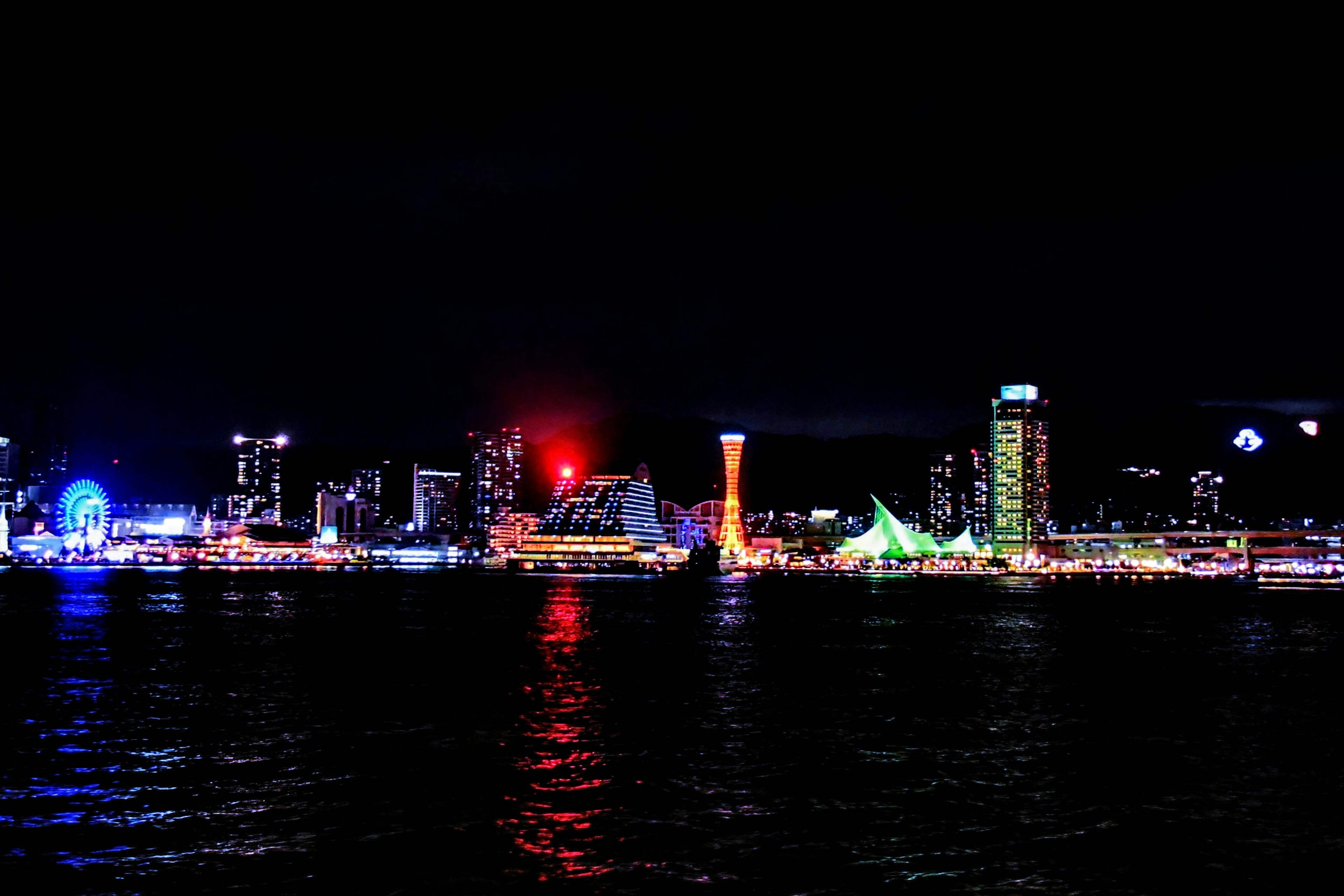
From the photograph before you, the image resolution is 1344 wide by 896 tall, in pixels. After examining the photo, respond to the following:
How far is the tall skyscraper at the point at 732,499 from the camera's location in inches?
5408

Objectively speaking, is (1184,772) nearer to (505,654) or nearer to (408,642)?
(505,654)

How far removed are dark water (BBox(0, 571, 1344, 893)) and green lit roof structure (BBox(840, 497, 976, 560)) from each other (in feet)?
400

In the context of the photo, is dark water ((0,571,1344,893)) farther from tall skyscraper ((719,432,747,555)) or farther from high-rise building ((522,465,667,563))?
high-rise building ((522,465,667,563))

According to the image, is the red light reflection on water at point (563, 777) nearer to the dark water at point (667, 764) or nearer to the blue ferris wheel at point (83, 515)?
the dark water at point (667, 764)

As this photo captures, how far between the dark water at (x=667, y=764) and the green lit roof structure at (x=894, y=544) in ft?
400

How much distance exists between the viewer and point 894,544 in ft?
555

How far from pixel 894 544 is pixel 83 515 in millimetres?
121355

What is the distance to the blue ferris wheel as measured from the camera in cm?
18175

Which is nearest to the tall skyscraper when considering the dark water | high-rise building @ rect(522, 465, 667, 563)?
high-rise building @ rect(522, 465, 667, 563)

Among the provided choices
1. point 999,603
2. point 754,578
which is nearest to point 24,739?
point 999,603

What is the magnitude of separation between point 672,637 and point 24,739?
28.3 metres

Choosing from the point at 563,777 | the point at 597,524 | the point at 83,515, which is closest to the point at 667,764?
the point at 563,777

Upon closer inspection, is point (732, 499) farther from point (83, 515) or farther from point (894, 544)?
point (83, 515)

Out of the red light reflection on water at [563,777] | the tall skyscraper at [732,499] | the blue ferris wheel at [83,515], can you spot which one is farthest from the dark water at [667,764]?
the blue ferris wheel at [83,515]
